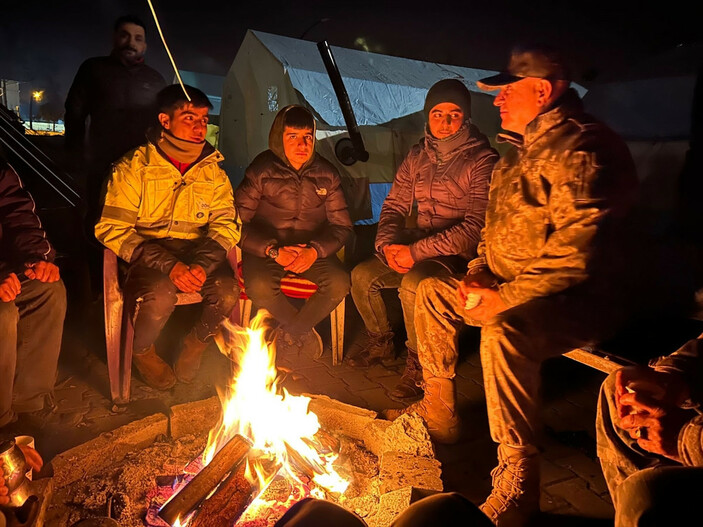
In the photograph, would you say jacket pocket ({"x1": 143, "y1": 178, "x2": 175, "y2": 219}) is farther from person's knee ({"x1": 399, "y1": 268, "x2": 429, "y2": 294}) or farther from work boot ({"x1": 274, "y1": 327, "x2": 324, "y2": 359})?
person's knee ({"x1": 399, "y1": 268, "x2": 429, "y2": 294})

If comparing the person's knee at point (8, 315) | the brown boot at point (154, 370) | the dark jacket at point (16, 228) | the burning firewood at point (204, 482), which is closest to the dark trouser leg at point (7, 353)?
the person's knee at point (8, 315)

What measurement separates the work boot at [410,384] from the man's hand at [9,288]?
244cm

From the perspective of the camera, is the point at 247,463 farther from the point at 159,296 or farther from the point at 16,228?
the point at 16,228

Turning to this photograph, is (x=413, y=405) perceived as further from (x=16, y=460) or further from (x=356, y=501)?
(x=16, y=460)

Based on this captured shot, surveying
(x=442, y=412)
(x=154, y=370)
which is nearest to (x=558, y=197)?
(x=442, y=412)

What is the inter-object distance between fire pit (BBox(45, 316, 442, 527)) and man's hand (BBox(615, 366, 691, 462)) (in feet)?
2.96

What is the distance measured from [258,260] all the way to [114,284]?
1040 millimetres

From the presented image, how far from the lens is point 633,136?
96.9 inches

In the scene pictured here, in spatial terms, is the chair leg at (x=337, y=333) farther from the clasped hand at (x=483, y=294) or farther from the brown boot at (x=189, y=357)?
the clasped hand at (x=483, y=294)

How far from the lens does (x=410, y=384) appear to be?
376 cm

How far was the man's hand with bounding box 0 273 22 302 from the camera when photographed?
9.37ft

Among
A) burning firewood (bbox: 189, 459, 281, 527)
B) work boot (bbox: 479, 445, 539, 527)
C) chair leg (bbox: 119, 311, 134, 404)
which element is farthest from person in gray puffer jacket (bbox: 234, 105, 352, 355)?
work boot (bbox: 479, 445, 539, 527)

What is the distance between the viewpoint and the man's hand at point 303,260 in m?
3.96

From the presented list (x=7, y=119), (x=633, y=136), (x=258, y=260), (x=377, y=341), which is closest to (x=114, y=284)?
(x=258, y=260)
